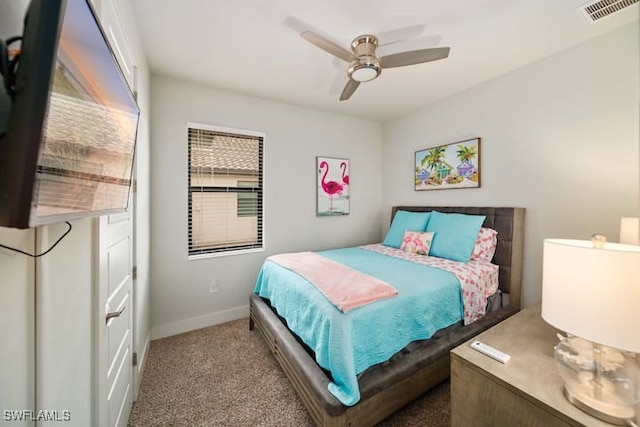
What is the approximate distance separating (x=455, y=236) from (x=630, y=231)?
116 centimetres

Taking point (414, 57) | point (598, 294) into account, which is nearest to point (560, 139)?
point (414, 57)

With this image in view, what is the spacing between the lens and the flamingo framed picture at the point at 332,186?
133 inches

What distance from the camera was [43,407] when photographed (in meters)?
0.67

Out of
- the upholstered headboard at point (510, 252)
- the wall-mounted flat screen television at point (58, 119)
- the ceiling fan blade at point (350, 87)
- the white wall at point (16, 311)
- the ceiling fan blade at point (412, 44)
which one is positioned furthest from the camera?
the upholstered headboard at point (510, 252)

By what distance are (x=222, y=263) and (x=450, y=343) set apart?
2.32 meters

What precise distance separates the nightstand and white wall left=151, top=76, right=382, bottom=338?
230cm

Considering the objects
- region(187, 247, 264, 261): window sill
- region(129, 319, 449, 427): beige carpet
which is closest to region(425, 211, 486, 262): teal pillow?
region(129, 319, 449, 427): beige carpet

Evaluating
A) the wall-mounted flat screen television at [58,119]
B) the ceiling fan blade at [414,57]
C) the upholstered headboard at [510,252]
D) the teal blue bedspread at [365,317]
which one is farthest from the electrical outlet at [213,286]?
the upholstered headboard at [510,252]

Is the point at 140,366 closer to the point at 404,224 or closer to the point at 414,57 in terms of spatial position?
the point at 404,224

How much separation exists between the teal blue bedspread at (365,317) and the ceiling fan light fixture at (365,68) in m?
1.56

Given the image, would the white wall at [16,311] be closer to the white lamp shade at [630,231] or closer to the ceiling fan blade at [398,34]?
the ceiling fan blade at [398,34]

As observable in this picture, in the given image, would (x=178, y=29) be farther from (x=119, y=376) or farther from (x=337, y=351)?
(x=337, y=351)

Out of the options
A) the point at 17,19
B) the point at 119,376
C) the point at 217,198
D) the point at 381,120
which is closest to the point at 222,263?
the point at 217,198

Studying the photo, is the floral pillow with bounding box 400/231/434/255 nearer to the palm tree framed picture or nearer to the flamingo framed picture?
the palm tree framed picture
